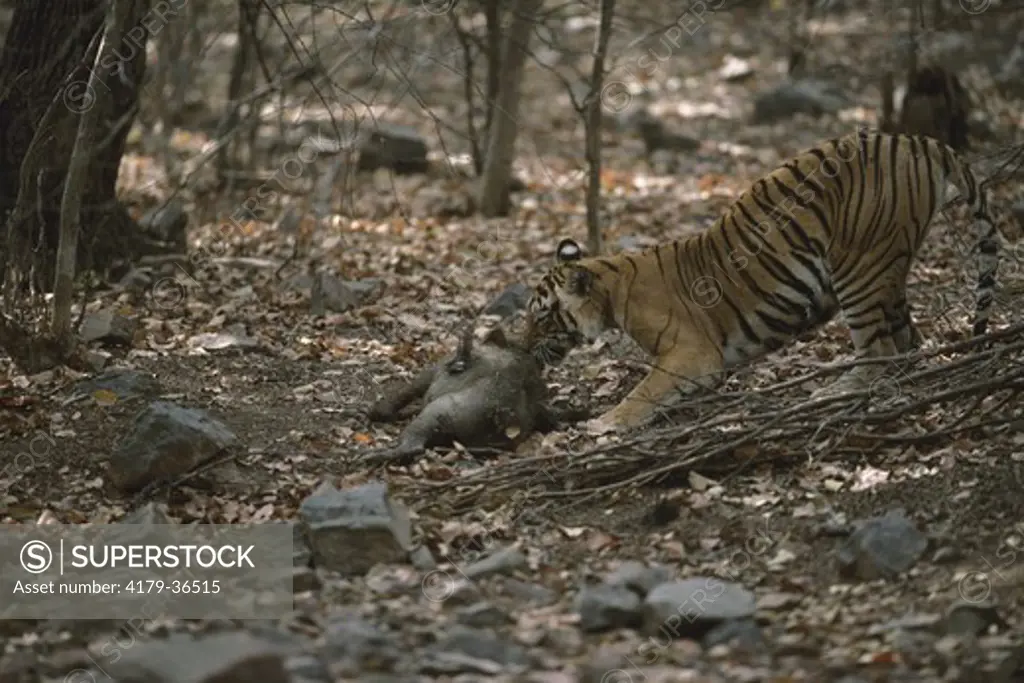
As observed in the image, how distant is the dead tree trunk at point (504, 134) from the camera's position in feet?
39.7

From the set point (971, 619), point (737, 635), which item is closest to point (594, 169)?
point (737, 635)

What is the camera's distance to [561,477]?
21.8ft

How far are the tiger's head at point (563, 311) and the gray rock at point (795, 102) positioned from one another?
9055mm

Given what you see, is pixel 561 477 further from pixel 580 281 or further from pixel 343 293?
pixel 343 293

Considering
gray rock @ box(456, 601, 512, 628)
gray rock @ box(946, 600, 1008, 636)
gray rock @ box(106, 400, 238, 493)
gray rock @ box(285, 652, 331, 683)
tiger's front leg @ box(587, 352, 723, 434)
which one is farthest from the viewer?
tiger's front leg @ box(587, 352, 723, 434)

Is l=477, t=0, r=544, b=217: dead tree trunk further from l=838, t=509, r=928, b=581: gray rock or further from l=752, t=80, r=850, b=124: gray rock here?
l=838, t=509, r=928, b=581: gray rock

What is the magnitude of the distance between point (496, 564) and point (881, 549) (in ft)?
4.50

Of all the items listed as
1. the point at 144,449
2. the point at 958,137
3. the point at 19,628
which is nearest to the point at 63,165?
the point at 144,449

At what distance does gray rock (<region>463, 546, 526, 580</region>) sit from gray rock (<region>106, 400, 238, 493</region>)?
1.50 m

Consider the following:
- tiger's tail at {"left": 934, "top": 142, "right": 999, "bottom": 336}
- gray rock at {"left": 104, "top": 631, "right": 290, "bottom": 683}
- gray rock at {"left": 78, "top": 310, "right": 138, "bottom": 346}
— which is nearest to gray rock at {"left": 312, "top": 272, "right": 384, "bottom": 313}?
gray rock at {"left": 78, "top": 310, "right": 138, "bottom": 346}

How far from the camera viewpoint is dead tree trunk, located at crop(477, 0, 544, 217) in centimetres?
1210

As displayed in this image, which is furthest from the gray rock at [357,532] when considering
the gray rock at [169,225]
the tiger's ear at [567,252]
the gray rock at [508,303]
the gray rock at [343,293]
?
the gray rock at [169,225]

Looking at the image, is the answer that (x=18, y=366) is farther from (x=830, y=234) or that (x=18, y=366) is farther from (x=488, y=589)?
(x=830, y=234)

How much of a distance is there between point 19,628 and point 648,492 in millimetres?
2476
